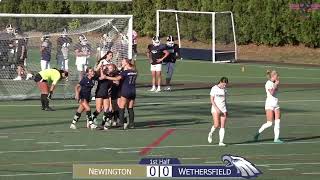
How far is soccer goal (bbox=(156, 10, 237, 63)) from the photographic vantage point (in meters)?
46.5

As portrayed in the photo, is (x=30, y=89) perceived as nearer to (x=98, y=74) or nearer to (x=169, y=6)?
(x=98, y=74)

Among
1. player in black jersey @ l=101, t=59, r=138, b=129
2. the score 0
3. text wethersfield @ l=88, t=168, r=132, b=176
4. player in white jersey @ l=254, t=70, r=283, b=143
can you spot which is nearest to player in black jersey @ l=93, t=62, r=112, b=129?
player in black jersey @ l=101, t=59, r=138, b=129

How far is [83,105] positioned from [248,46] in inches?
1256

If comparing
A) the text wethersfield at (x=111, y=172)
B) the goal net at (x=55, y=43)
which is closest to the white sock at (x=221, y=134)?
the text wethersfield at (x=111, y=172)

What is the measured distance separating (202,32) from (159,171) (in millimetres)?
38276

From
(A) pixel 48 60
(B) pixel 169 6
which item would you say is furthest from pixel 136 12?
(A) pixel 48 60

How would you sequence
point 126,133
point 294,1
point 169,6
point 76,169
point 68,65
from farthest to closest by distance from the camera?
point 169,6, point 294,1, point 68,65, point 126,133, point 76,169

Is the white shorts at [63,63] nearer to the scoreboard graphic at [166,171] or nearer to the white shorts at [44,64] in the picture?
the white shorts at [44,64]

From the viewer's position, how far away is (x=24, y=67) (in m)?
30.9

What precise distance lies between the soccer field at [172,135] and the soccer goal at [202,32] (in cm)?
1166

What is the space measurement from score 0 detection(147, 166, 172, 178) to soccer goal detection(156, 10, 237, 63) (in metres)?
31.4

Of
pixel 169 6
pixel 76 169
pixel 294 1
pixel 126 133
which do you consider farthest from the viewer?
pixel 169 6

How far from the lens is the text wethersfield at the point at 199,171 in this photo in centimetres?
1329

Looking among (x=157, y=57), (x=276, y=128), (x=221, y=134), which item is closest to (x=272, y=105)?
(x=276, y=128)
